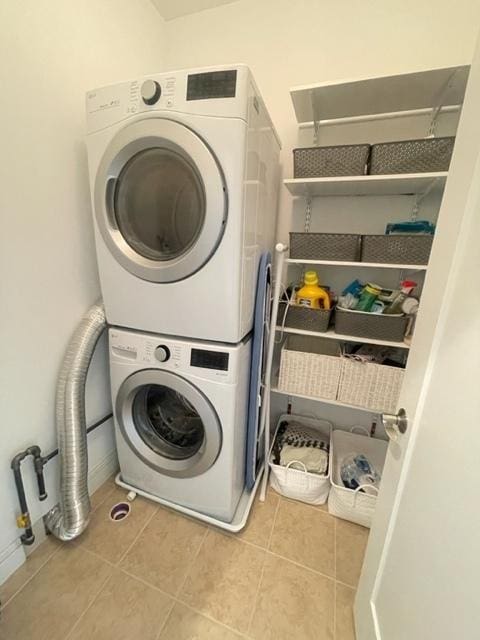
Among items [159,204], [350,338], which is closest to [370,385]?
[350,338]

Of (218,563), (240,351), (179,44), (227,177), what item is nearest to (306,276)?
(240,351)

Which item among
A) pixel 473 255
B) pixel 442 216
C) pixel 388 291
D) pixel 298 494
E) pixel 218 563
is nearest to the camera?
pixel 473 255

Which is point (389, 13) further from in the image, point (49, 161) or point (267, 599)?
point (267, 599)

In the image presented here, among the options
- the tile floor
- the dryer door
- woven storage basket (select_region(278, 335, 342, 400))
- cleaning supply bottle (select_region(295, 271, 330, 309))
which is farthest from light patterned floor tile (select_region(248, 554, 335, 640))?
cleaning supply bottle (select_region(295, 271, 330, 309))

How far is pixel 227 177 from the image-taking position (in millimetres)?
879

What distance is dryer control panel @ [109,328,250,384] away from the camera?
3.46ft

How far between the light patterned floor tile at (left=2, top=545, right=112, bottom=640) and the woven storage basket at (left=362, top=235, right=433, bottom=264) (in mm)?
1766

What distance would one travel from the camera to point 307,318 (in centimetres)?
134

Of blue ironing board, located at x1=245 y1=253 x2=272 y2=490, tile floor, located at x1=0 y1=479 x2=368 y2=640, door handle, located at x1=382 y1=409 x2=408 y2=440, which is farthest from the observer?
blue ironing board, located at x1=245 y1=253 x2=272 y2=490

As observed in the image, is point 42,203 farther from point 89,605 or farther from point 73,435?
point 89,605

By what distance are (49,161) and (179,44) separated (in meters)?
1.22

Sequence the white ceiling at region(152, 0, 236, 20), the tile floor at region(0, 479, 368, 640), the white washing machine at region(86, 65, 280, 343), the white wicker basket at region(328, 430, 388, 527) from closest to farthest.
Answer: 1. the white washing machine at region(86, 65, 280, 343)
2. the tile floor at region(0, 479, 368, 640)
3. the white wicker basket at region(328, 430, 388, 527)
4. the white ceiling at region(152, 0, 236, 20)

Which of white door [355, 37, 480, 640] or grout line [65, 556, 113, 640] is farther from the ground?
white door [355, 37, 480, 640]

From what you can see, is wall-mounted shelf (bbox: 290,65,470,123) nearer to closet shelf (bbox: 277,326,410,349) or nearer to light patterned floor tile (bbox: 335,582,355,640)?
closet shelf (bbox: 277,326,410,349)
